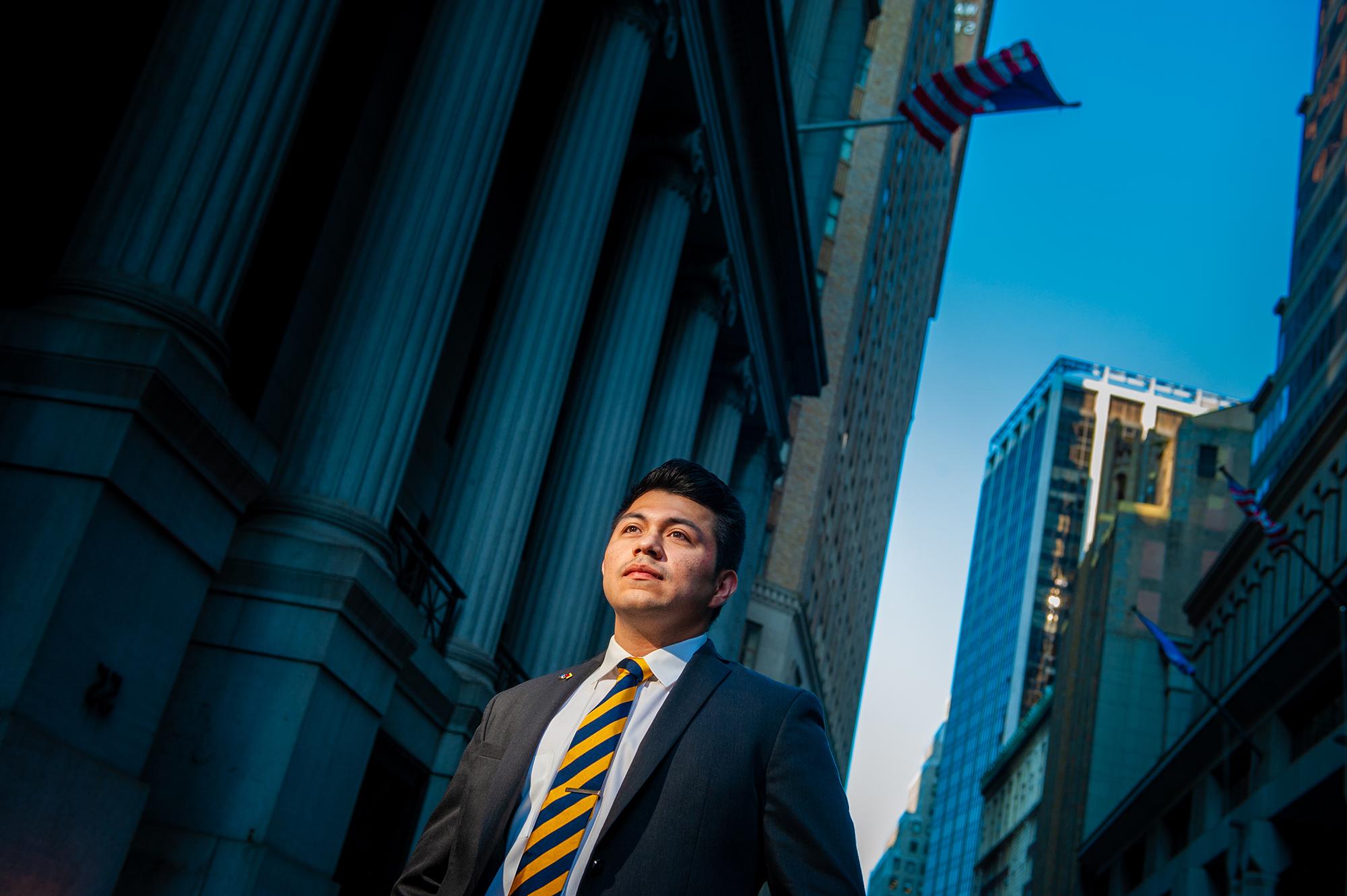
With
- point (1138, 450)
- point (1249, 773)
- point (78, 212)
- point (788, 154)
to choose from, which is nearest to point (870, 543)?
point (1138, 450)

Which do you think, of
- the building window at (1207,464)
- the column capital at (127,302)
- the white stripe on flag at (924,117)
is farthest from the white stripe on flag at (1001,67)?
the building window at (1207,464)

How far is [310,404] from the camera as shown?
12227 millimetres

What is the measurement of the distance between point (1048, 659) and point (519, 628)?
144m

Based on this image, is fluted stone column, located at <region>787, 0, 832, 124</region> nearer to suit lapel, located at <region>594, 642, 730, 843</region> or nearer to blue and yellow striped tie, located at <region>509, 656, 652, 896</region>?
suit lapel, located at <region>594, 642, 730, 843</region>

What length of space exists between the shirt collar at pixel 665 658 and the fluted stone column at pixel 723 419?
2515 cm

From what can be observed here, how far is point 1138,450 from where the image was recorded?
7750 centimetres

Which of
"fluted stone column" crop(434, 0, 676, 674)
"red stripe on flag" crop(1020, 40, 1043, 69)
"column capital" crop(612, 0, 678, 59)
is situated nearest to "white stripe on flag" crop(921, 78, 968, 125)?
"red stripe on flag" crop(1020, 40, 1043, 69)

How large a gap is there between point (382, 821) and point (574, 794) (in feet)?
37.4

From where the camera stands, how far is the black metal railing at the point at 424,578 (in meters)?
14.3

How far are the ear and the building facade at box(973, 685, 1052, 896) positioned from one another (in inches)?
3780

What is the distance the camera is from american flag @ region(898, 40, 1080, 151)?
22.7 metres

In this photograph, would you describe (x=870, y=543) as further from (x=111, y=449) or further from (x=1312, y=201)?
(x=111, y=449)

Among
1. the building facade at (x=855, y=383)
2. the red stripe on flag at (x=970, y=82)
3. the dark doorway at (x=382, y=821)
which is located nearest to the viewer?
the dark doorway at (x=382, y=821)

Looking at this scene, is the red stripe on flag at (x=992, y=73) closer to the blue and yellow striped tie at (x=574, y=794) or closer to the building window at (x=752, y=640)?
the blue and yellow striped tie at (x=574, y=794)
